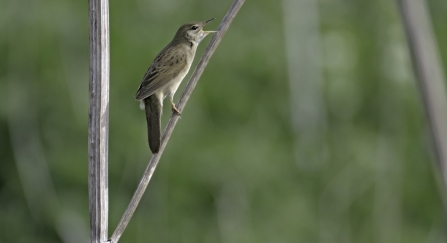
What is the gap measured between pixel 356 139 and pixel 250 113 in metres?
1.22

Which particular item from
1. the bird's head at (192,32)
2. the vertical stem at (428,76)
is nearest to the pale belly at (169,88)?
the bird's head at (192,32)

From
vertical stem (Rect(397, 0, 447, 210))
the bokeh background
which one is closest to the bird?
the bokeh background

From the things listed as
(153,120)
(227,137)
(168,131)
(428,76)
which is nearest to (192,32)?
(153,120)

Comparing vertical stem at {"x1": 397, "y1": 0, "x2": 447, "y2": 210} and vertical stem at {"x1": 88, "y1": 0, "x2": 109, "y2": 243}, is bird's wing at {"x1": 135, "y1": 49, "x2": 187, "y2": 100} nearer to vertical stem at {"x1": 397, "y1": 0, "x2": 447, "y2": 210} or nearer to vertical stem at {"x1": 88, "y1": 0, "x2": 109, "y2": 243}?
vertical stem at {"x1": 88, "y1": 0, "x2": 109, "y2": 243}

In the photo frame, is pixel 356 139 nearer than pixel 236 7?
No

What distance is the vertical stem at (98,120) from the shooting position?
Answer: 2.54m

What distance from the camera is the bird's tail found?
3086mm

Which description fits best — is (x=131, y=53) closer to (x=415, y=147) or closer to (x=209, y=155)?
(x=209, y=155)

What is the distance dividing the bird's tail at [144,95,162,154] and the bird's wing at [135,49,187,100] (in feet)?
0.39

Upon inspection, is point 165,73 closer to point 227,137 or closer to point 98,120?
point 98,120

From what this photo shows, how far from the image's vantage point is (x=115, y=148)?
545 cm

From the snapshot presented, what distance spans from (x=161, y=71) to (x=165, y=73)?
0.03m

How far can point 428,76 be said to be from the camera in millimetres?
2109

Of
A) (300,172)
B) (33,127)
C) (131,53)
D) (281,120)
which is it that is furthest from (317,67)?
(33,127)
